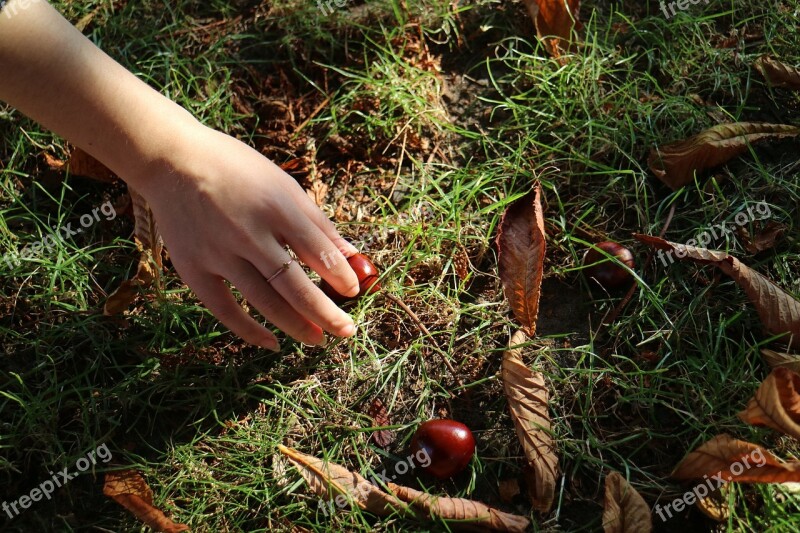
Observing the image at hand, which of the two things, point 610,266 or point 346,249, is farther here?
point 610,266

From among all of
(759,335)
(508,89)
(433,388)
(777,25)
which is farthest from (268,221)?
(777,25)

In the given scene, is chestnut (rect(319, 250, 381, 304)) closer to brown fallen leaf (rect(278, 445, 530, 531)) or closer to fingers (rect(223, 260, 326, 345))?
fingers (rect(223, 260, 326, 345))

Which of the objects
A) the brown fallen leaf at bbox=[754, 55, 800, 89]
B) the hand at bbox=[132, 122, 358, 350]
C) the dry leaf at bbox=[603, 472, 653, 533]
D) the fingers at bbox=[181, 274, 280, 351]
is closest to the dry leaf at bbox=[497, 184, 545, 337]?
the dry leaf at bbox=[603, 472, 653, 533]

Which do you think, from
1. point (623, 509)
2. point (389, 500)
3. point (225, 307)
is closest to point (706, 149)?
point (623, 509)

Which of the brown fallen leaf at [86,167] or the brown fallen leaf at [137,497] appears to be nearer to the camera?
the brown fallen leaf at [137,497]

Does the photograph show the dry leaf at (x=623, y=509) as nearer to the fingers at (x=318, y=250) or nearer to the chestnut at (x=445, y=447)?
the chestnut at (x=445, y=447)

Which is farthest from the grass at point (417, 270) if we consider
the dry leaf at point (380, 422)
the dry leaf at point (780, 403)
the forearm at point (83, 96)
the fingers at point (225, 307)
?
the forearm at point (83, 96)

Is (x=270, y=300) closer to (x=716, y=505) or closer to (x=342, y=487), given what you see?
(x=342, y=487)
